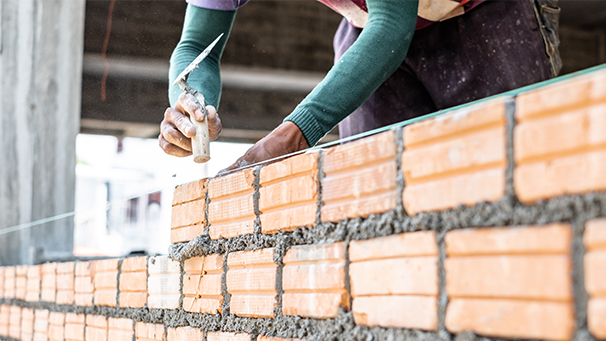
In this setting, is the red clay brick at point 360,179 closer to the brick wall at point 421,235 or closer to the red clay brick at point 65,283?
the brick wall at point 421,235

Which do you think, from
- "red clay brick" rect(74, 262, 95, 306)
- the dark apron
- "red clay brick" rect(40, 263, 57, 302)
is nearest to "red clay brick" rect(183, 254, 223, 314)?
"red clay brick" rect(74, 262, 95, 306)

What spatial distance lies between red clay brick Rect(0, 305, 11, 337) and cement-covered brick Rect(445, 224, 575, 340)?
8.08 feet

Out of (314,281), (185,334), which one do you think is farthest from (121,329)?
(314,281)

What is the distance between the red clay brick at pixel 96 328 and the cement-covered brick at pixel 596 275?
1447 mm

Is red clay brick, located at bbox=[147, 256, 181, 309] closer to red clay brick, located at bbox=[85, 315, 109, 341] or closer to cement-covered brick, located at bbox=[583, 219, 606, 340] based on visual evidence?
red clay brick, located at bbox=[85, 315, 109, 341]

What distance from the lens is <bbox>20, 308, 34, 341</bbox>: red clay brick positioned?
2.35 m

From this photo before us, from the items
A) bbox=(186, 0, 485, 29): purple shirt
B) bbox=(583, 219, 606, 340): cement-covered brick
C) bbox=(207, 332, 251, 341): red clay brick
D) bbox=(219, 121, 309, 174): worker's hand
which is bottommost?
bbox=(207, 332, 251, 341): red clay brick

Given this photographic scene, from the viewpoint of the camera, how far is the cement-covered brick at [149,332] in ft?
4.73

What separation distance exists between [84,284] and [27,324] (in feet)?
2.28

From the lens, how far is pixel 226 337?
1202 millimetres

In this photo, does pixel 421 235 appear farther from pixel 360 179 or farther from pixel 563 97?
pixel 563 97

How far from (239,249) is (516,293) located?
25.7 inches

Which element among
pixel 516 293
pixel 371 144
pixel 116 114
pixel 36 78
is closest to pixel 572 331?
pixel 516 293

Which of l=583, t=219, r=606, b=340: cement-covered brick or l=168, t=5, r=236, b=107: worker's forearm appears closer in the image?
l=583, t=219, r=606, b=340: cement-covered brick
